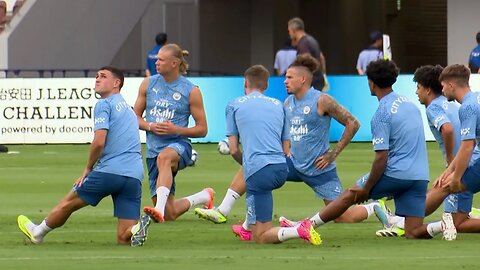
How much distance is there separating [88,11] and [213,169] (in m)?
16.5

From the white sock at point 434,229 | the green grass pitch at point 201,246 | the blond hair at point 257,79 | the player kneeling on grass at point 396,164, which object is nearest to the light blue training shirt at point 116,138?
the green grass pitch at point 201,246

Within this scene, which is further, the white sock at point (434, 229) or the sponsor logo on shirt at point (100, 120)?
Answer: the white sock at point (434, 229)

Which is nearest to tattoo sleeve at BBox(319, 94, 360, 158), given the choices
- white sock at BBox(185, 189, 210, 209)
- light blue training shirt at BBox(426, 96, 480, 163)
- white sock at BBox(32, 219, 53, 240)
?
light blue training shirt at BBox(426, 96, 480, 163)

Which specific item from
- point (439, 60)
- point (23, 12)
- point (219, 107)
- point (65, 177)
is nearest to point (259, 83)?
point (65, 177)

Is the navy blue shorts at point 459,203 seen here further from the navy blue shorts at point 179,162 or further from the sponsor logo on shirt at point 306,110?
the navy blue shorts at point 179,162

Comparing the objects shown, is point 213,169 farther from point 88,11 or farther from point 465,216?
point 88,11

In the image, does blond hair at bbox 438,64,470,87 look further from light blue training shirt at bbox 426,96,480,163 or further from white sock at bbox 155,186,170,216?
white sock at bbox 155,186,170,216

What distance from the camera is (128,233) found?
13.1m

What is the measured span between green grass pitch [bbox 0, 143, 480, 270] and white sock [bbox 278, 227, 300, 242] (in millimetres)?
100

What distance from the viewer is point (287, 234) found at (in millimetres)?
12766

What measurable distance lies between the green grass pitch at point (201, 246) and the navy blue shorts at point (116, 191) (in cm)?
34

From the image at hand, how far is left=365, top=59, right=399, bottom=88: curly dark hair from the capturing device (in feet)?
43.5

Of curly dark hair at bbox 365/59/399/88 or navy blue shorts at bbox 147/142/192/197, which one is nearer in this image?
curly dark hair at bbox 365/59/399/88

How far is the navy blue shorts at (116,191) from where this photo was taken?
12977mm
